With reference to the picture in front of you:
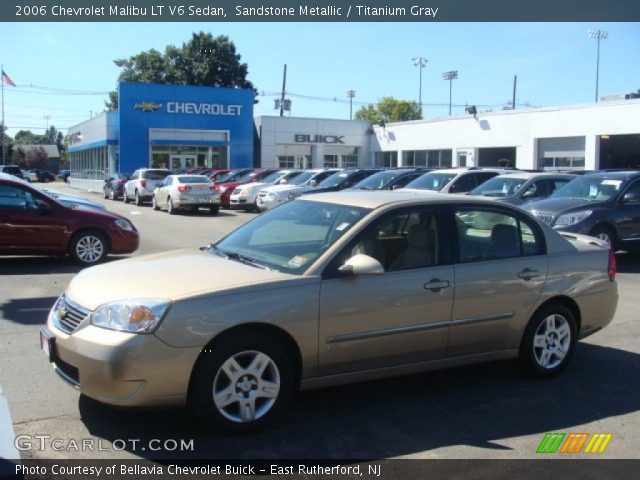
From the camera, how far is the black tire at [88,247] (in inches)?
455

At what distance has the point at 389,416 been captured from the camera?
193 inches

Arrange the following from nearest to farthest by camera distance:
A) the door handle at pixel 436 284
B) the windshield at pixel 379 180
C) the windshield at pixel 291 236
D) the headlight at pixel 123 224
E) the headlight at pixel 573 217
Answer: the windshield at pixel 291 236 → the door handle at pixel 436 284 → the headlight at pixel 123 224 → the headlight at pixel 573 217 → the windshield at pixel 379 180

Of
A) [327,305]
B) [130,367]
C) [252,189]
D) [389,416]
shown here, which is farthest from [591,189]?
[252,189]

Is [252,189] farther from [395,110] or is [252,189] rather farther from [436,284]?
[395,110]

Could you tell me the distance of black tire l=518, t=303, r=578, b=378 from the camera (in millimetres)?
5730

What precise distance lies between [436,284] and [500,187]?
11.2 metres

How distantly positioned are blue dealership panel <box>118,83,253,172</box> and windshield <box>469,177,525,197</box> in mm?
32316

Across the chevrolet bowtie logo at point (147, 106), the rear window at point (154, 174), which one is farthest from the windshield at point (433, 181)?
the chevrolet bowtie logo at point (147, 106)

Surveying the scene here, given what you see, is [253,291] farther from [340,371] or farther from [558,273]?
[558,273]

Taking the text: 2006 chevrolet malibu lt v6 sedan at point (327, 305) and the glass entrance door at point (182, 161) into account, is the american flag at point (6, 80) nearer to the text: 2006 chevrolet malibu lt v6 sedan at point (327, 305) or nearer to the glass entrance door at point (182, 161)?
the glass entrance door at point (182, 161)

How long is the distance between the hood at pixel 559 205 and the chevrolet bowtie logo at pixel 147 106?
35300mm

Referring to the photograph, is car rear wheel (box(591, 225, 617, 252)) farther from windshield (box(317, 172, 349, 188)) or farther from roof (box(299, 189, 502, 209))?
windshield (box(317, 172, 349, 188))

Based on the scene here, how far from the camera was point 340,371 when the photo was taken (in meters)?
4.80

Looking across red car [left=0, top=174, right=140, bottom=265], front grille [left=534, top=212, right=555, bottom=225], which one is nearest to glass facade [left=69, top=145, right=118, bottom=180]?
red car [left=0, top=174, right=140, bottom=265]
